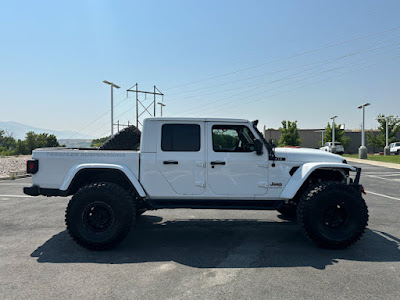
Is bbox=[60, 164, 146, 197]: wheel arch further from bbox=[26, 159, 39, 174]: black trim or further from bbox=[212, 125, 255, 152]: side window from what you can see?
bbox=[212, 125, 255, 152]: side window

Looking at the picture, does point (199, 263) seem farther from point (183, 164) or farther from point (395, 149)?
point (395, 149)

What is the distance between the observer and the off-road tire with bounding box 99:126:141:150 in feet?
18.1

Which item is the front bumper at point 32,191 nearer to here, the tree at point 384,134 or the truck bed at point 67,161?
the truck bed at point 67,161

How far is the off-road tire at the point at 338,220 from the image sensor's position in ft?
15.0

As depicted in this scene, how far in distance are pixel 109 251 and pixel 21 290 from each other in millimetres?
1393

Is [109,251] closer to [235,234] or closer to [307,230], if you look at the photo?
[235,234]

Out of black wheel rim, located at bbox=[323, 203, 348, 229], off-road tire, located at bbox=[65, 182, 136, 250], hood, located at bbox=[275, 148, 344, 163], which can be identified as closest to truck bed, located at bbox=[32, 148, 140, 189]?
off-road tire, located at bbox=[65, 182, 136, 250]

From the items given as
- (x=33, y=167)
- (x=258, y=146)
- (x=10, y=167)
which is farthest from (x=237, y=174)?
(x=10, y=167)

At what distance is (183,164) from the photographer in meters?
4.82

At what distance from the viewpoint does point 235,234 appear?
213 inches

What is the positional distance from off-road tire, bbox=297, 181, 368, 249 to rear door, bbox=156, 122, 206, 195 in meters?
1.71

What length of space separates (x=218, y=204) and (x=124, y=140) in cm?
218

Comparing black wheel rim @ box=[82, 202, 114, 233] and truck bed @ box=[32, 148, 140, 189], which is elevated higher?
truck bed @ box=[32, 148, 140, 189]

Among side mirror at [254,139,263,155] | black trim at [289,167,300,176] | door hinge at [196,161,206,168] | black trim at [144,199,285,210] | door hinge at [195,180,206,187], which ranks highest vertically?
side mirror at [254,139,263,155]
